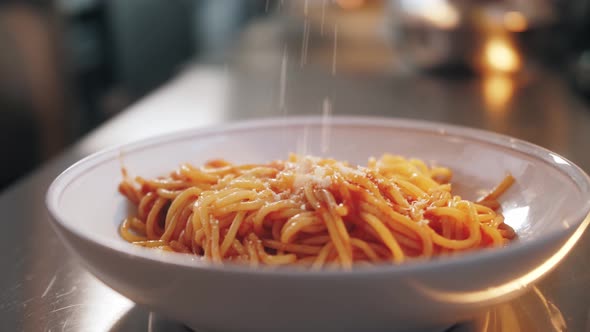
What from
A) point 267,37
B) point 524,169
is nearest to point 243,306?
point 524,169

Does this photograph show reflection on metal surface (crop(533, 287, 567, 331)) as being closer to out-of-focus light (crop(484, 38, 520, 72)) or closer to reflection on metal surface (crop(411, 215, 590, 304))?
reflection on metal surface (crop(411, 215, 590, 304))

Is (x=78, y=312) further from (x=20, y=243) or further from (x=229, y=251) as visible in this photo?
(x=20, y=243)

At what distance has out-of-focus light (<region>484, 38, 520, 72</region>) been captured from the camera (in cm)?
219

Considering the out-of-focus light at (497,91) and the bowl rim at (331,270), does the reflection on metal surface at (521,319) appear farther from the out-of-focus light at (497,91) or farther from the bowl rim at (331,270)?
the out-of-focus light at (497,91)

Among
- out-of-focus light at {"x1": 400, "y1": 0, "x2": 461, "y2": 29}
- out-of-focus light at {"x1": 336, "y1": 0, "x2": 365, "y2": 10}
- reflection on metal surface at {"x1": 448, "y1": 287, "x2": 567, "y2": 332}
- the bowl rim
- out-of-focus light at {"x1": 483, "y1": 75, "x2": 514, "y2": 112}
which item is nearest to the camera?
the bowl rim

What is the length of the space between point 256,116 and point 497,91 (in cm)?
80

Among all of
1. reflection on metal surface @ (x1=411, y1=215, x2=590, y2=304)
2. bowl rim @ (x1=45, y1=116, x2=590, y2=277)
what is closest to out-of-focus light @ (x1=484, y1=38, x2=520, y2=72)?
bowl rim @ (x1=45, y1=116, x2=590, y2=277)

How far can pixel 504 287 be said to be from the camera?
63cm

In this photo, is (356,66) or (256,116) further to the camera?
(356,66)

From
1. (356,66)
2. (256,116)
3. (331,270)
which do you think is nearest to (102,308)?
(331,270)

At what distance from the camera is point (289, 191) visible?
859 mm

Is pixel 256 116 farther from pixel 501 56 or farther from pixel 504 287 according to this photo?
pixel 504 287

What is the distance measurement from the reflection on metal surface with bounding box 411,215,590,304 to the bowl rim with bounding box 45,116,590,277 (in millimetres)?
14

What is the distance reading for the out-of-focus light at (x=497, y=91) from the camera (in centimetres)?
204
